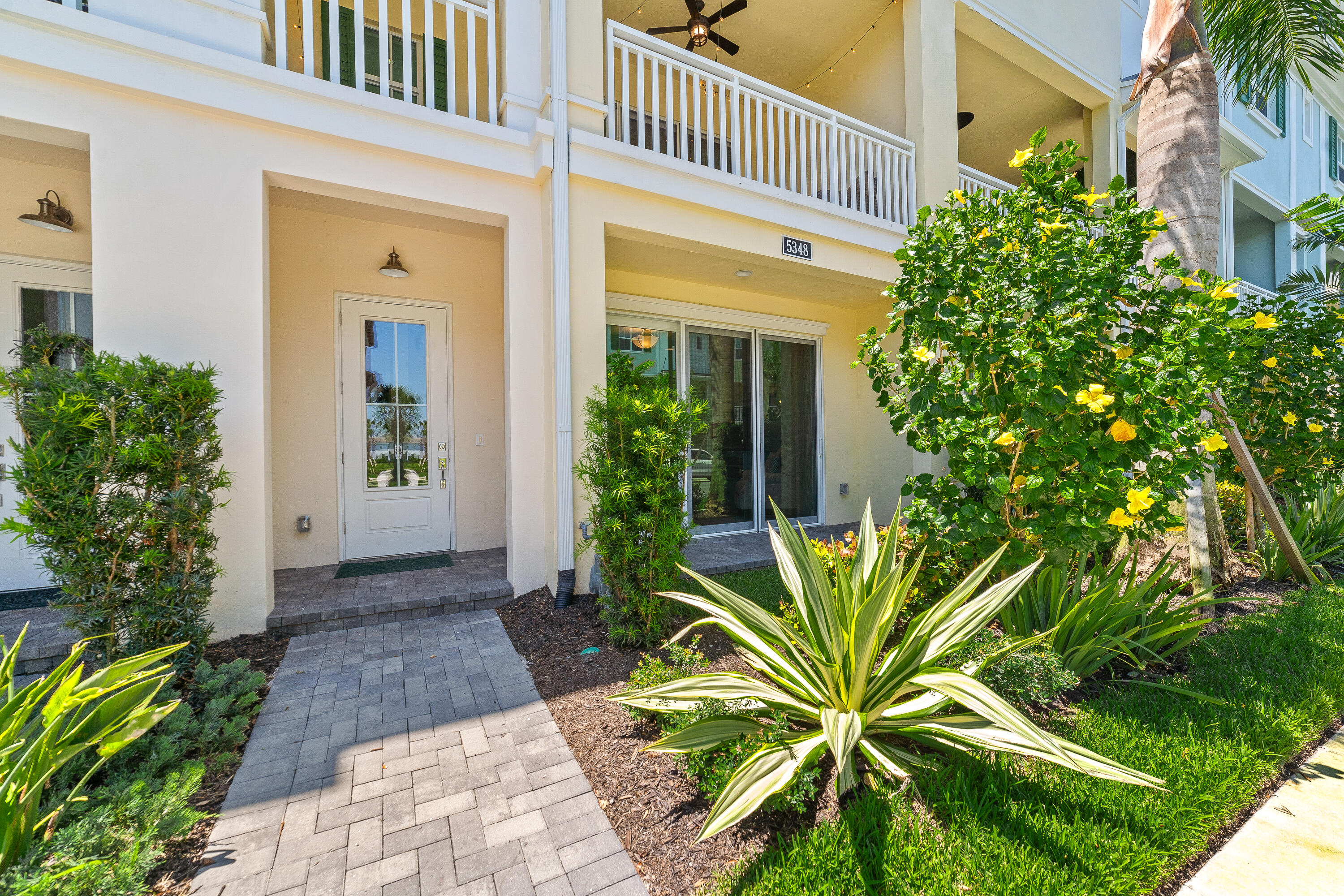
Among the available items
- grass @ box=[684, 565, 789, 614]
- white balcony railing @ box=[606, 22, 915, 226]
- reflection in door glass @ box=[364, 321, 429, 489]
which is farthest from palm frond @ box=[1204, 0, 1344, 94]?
reflection in door glass @ box=[364, 321, 429, 489]

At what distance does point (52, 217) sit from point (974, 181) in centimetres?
878

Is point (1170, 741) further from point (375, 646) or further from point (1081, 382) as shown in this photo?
point (375, 646)

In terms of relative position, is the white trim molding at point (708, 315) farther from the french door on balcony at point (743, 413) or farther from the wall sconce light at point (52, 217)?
the wall sconce light at point (52, 217)

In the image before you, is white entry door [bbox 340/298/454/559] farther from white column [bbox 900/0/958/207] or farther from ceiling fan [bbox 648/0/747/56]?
white column [bbox 900/0/958/207]

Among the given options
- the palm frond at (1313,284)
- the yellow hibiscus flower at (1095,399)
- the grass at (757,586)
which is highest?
the palm frond at (1313,284)

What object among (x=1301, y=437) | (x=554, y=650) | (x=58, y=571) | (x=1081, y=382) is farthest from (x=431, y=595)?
(x=1301, y=437)

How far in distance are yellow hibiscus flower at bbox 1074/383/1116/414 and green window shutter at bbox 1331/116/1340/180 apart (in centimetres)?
1772

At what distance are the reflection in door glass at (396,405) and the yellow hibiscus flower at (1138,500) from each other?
537 cm

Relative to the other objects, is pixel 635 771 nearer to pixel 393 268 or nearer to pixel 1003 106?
pixel 393 268

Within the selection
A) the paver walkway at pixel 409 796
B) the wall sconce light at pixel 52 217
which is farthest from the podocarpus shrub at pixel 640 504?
the wall sconce light at pixel 52 217

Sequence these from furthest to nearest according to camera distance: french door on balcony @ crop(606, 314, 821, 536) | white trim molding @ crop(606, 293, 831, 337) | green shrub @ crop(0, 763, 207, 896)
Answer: french door on balcony @ crop(606, 314, 821, 536) → white trim molding @ crop(606, 293, 831, 337) → green shrub @ crop(0, 763, 207, 896)

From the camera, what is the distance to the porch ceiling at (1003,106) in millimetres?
6785

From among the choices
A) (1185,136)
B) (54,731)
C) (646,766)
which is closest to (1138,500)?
(646,766)

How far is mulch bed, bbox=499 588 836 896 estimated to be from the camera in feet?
5.75
